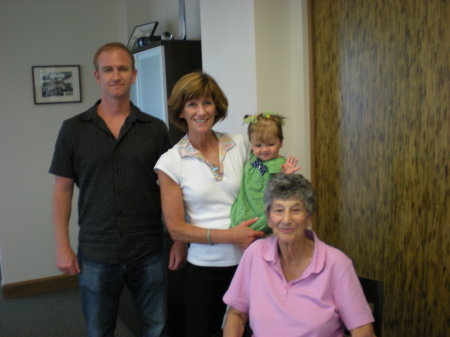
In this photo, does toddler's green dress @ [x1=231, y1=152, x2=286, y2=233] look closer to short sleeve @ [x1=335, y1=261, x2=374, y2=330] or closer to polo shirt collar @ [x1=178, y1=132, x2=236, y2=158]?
polo shirt collar @ [x1=178, y1=132, x2=236, y2=158]

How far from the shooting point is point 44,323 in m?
3.50

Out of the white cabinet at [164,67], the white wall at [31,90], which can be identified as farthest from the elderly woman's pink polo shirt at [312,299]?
the white wall at [31,90]

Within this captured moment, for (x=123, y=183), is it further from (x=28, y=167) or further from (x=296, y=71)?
(x=28, y=167)

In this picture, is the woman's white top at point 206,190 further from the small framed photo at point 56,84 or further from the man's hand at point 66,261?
the small framed photo at point 56,84

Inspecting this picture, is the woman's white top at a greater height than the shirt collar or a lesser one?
lesser

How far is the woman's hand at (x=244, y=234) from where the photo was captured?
1713 mm

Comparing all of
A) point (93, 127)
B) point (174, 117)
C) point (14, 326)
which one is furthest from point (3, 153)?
point (174, 117)

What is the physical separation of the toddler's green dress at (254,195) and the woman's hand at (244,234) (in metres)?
0.03

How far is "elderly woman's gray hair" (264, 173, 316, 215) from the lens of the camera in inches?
61.9

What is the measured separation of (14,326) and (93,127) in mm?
2266

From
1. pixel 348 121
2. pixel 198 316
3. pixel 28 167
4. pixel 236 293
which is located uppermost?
pixel 348 121

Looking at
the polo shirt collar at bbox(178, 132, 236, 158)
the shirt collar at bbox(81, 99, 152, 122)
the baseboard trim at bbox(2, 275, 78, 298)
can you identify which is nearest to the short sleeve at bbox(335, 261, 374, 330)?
the polo shirt collar at bbox(178, 132, 236, 158)

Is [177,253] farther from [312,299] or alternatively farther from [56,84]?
[56,84]

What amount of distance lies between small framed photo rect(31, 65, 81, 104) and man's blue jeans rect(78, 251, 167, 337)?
8.09 ft
